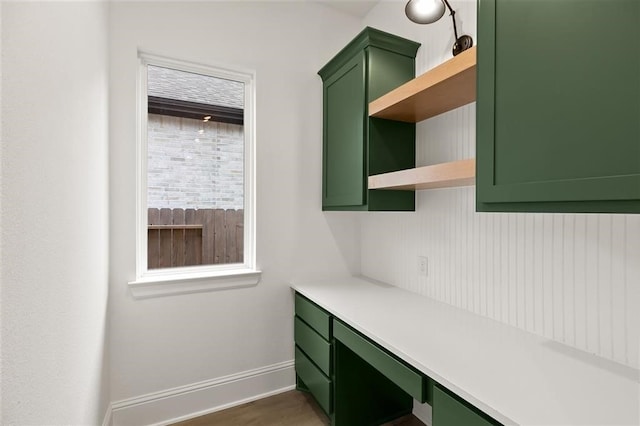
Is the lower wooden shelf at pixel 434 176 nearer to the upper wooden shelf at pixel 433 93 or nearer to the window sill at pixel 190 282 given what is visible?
the upper wooden shelf at pixel 433 93

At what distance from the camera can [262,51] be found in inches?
85.7

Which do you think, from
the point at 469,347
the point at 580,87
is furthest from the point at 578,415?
the point at 580,87

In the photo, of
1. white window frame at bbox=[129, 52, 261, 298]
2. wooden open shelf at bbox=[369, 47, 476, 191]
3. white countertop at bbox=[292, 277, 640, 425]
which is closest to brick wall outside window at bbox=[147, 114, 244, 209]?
white window frame at bbox=[129, 52, 261, 298]

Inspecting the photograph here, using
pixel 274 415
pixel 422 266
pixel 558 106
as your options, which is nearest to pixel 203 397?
pixel 274 415

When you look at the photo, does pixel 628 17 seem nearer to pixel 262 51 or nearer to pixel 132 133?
pixel 262 51

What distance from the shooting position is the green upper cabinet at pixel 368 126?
1.82m

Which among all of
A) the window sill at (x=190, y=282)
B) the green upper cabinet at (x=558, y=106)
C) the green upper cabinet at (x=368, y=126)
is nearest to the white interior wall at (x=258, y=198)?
the window sill at (x=190, y=282)

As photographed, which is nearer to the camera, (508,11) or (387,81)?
(508,11)

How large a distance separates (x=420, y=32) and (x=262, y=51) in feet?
3.38

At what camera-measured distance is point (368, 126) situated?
5.93 ft

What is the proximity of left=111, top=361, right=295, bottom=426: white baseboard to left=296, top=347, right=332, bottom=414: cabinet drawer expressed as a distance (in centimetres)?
16

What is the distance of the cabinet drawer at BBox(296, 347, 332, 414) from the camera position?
1.78m

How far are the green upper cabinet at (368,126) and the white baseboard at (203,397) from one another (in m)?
1.27

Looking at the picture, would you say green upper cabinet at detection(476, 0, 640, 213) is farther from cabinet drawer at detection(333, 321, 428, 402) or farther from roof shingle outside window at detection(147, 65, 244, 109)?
roof shingle outside window at detection(147, 65, 244, 109)
